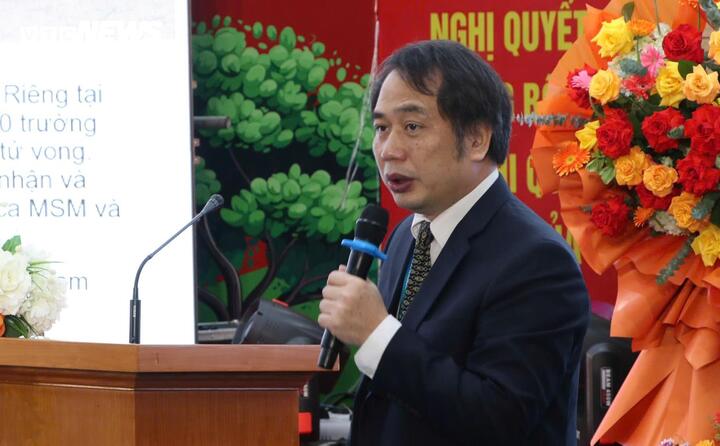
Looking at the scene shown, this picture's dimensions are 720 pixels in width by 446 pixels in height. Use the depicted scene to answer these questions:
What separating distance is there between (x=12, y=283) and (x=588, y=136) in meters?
1.34

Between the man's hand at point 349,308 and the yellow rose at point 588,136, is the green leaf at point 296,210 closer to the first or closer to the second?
the yellow rose at point 588,136

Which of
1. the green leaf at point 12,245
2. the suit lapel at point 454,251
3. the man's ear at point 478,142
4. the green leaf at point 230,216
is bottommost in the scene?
the green leaf at point 230,216

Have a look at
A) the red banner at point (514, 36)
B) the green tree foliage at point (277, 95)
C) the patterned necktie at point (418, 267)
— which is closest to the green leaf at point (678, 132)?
the patterned necktie at point (418, 267)

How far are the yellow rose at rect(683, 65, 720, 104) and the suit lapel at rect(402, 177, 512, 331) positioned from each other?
35 cm

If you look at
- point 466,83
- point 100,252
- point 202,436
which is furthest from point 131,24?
point 202,436

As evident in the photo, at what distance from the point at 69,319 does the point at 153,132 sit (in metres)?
0.72

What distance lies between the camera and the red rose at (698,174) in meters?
2.01

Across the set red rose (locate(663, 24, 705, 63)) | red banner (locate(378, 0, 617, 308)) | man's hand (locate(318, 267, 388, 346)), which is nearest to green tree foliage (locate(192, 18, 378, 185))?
red banner (locate(378, 0, 617, 308))

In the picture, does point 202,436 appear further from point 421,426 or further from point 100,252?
point 100,252

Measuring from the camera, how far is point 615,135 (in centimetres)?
209

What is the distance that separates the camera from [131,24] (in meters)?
4.29

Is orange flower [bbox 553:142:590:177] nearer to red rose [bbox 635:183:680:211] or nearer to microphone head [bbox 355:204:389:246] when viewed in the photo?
red rose [bbox 635:183:680:211]

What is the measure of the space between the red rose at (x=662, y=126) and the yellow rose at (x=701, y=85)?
0.05m

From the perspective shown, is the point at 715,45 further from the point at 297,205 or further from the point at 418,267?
the point at 297,205
